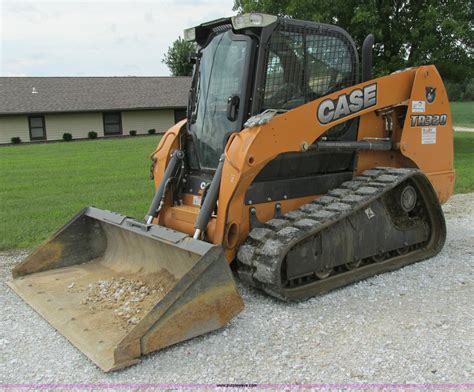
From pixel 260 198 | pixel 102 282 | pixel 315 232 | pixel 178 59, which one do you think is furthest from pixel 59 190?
pixel 178 59

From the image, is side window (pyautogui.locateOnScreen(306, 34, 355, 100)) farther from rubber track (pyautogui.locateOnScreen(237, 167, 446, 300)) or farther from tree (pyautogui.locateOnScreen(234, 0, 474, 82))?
tree (pyautogui.locateOnScreen(234, 0, 474, 82))

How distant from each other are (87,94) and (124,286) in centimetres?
2966

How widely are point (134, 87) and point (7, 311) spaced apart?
31.4 m

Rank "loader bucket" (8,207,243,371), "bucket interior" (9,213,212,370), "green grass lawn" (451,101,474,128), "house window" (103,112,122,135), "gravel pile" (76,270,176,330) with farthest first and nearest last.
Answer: "green grass lawn" (451,101,474,128) < "house window" (103,112,122,135) < "gravel pile" (76,270,176,330) < "bucket interior" (9,213,212,370) < "loader bucket" (8,207,243,371)

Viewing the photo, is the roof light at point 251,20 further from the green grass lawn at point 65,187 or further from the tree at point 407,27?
the tree at point 407,27

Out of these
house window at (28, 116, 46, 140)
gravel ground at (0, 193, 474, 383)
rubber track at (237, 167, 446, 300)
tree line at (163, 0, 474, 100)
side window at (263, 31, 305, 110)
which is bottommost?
gravel ground at (0, 193, 474, 383)

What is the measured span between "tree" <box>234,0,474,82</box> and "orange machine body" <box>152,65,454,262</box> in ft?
31.6

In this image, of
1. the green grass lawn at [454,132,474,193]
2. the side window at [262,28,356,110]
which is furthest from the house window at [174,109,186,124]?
the side window at [262,28,356,110]

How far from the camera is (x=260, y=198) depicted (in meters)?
5.00

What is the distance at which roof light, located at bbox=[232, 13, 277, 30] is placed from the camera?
4836 mm

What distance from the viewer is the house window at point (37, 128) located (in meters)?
29.8

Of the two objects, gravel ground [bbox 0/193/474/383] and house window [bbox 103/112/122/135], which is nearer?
gravel ground [bbox 0/193/474/383]

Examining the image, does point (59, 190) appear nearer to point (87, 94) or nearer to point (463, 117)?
point (87, 94)

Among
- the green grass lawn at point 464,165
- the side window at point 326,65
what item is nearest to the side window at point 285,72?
the side window at point 326,65
